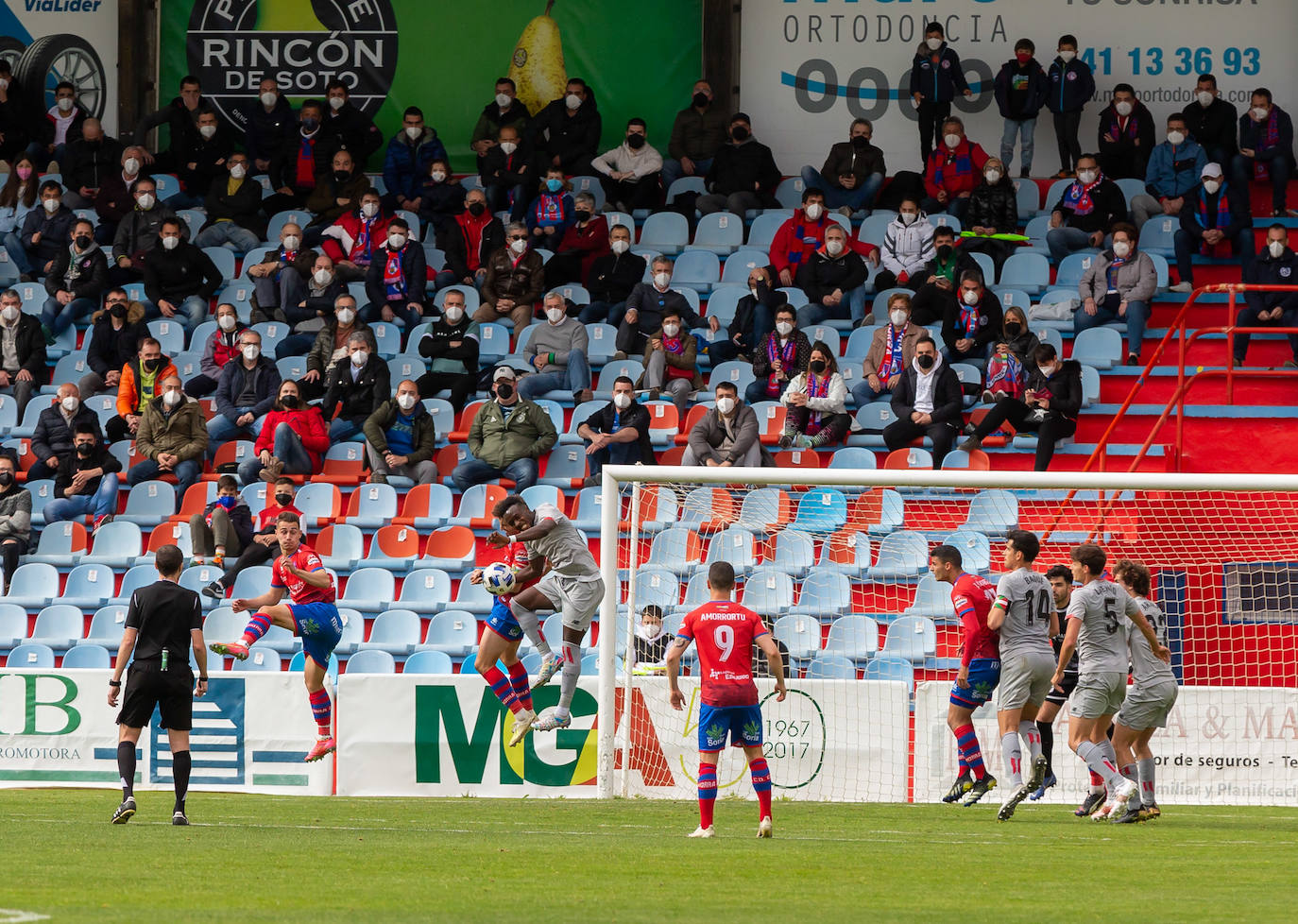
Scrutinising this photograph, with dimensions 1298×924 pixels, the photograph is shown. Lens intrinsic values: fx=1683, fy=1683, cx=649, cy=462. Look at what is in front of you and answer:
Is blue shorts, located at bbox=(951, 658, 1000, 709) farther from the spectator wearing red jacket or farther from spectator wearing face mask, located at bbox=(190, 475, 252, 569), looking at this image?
the spectator wearing red jacket

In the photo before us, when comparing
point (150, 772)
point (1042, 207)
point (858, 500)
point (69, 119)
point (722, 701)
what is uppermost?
point (69, 119)

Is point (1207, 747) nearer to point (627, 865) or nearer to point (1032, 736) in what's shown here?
point (1032, 736)

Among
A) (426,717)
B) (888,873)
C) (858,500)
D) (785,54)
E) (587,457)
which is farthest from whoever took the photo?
(785,54)

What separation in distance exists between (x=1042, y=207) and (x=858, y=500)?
694 centimetres

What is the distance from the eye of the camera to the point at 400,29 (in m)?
23.5

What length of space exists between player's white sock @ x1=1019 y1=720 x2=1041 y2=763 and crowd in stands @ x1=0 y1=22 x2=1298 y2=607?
17.9 feet

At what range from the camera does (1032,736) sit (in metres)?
12.3

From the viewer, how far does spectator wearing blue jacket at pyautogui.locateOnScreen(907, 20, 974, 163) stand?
21.2m

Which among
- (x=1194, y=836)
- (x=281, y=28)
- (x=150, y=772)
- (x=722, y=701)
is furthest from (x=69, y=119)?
(x=1194, y=836)

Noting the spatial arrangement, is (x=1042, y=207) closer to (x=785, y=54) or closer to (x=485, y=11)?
(x=785, y=54)

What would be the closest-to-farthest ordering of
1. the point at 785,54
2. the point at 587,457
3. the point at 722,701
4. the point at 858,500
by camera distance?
the point at 722,701
the point at 858,500
the point at 587,457
the point at 785,54

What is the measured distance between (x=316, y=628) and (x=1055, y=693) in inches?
235

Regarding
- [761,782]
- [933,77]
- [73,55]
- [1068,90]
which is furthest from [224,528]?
[1068,90]

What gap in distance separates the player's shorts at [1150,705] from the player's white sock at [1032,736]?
74 cm
